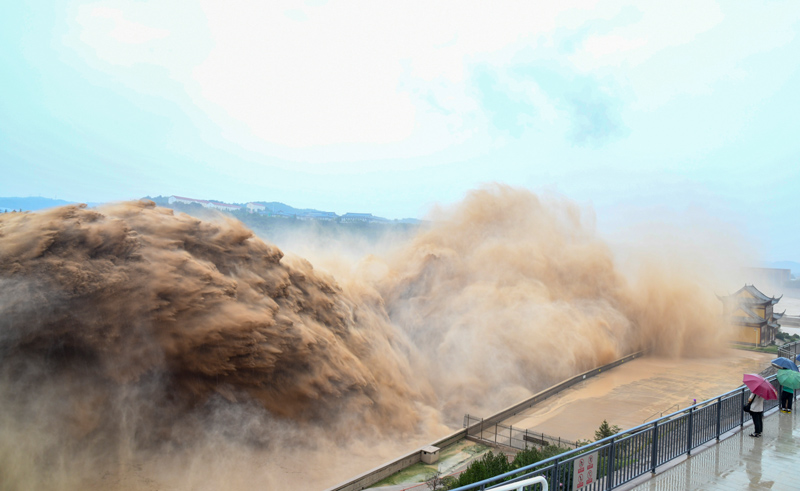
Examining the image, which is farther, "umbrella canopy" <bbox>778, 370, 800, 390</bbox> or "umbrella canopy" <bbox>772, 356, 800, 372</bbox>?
"umbrella canopy" <bbox>772, 356, 800, 372</bbox>

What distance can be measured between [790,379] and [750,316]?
121 ft

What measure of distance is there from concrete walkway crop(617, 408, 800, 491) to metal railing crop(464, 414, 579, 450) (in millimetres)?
6175

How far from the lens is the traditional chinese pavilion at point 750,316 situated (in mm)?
41719

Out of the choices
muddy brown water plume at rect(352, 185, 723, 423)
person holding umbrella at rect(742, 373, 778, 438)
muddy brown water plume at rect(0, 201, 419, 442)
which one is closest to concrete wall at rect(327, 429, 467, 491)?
muddy brown water plume at rect(0, 201, 419, 442)

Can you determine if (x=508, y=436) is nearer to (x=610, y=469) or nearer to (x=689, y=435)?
(x=689, y=435)

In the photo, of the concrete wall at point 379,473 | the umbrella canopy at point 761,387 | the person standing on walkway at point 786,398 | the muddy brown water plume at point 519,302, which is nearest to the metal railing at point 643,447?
the umbrella canopy at point 761,387

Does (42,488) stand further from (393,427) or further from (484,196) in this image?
(484,196)

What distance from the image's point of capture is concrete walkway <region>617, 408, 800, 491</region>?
880cm

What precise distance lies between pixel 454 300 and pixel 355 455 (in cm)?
1527

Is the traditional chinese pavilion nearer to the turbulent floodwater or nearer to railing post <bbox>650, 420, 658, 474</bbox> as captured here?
the turbulent floodwater

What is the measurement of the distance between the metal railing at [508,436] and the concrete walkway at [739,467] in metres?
6.18

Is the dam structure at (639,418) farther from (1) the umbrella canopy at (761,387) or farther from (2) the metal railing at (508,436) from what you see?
(1) the umbrella canopy at (761,387)

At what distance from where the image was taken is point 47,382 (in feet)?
35.5

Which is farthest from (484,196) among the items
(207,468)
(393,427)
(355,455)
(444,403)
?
(207,468)
